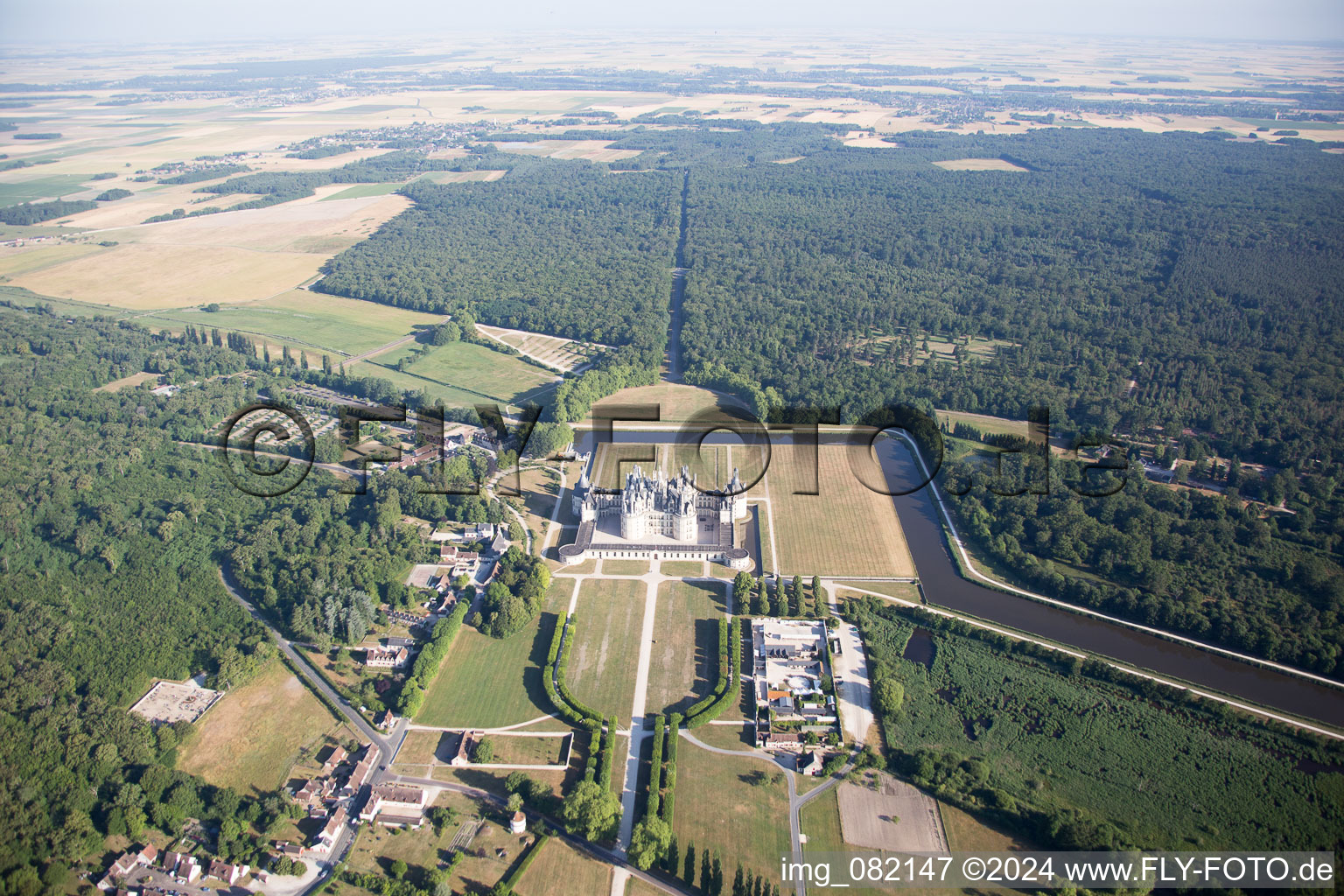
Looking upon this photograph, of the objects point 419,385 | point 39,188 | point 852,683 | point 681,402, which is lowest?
point 852,683

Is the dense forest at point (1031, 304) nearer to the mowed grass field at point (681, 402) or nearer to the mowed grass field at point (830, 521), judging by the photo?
the mowed grass field at point (681, 402)

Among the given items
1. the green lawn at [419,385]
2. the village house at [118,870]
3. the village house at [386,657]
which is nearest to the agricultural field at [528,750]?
the village house at [386,657]

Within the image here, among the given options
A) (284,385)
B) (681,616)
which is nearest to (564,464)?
(681,616)

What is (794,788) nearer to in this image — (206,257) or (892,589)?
(892,589)

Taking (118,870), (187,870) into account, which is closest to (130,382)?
(118,870)

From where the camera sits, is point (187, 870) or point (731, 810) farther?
point (731, 810)

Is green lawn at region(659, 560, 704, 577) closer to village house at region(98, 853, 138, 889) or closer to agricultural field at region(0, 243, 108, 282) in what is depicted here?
village house at region(98, 853, 138, 889)
